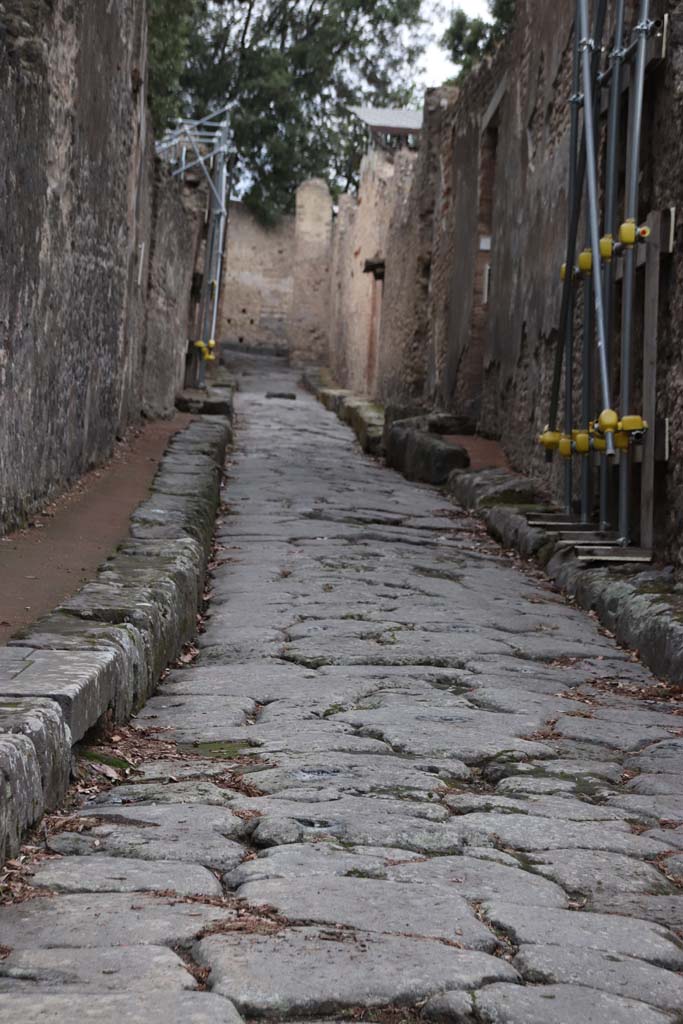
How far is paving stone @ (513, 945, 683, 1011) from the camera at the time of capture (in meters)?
2.06

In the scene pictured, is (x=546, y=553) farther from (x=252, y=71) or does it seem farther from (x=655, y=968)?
(x=252, y=71)

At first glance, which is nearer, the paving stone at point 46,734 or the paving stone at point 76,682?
the paving stone at point 46,734

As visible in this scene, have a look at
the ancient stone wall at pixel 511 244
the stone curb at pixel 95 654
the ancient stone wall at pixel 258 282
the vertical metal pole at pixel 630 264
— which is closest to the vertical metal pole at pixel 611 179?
the ancient stone wall at pixel 511 244

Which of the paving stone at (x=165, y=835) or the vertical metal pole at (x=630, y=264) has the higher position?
the vertical metal pole at (x=630, y=264)

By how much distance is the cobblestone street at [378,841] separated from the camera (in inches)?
79.0

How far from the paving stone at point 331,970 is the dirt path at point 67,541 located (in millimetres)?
Result: 1744

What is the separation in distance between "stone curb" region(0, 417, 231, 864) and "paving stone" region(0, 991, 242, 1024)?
603 millimetres

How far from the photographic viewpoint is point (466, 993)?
200 centimetres

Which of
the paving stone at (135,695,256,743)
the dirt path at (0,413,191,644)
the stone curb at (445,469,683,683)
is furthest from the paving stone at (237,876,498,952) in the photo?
the stone curb at (445,469,683,683)

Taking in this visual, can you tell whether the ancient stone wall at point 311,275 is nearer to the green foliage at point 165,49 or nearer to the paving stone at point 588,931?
the green foliage at point 165,49

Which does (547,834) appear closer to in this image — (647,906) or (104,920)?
(647,906)

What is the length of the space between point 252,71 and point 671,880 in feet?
93.5

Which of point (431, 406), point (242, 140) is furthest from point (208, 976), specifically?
point (242, 140)

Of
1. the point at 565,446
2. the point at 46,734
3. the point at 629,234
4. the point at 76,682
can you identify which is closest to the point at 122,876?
the point at 46,734
